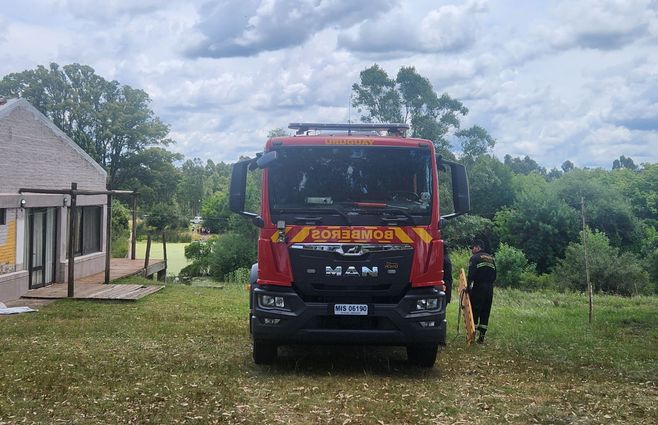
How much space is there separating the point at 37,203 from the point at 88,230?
15.0 feet

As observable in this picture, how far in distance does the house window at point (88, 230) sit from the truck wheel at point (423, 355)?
48.4ft

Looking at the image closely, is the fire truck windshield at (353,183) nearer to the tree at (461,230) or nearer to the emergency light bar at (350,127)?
the emergency light bar at (350,127)

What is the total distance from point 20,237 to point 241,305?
5.85 metres

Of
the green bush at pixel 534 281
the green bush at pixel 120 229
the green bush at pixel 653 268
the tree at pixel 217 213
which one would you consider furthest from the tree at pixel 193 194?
the green bush at pixel 653 268

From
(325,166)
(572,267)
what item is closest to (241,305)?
(325,166)

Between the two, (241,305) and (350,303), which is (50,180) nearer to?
(241,305)

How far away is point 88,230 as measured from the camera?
22.3 m

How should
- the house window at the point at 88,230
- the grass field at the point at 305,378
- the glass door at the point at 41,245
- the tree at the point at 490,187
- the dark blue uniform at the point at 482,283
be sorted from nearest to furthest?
the grass field at the point at 305,378
the dark blue uniform at the point at 482,283
the glass door at the point at 41,245
the house window at the point at 88,230
the tree at the point at 490,187

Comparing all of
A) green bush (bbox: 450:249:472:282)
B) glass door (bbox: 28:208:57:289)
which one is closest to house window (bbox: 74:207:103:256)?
glass door (bbox: 28:208:57:289)

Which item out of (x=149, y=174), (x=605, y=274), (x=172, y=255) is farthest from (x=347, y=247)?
(x=149, y=174)

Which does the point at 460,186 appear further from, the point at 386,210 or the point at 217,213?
the point at 217,213

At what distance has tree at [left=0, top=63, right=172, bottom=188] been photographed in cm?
4825

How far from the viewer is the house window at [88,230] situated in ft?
70.0

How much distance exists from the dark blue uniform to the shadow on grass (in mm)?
1415
